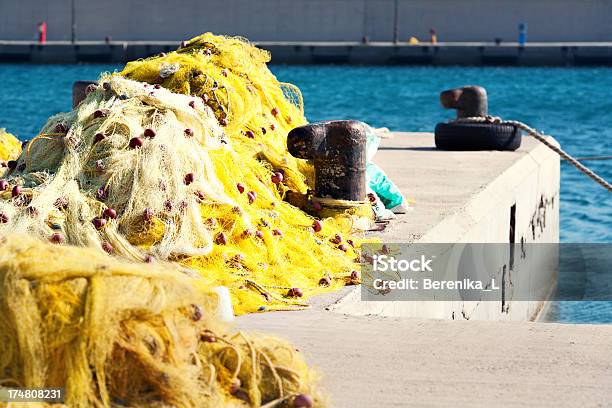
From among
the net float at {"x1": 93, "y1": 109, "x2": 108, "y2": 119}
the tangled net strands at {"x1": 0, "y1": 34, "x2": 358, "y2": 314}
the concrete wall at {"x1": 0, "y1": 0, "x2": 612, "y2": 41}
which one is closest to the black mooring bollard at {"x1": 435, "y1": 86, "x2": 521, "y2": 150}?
the tangled net strands at {"x1": 0, "y1": 34, "x2": 358, "y2": 314}

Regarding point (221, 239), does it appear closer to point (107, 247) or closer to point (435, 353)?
point (107, 247)

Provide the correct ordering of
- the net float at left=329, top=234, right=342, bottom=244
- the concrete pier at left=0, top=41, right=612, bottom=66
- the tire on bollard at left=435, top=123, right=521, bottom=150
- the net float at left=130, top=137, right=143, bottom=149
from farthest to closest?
the concrete pier at left=0, top=41, right=612, bottom=66
the tire on bollard at left=435, top=123, right=521, bottom=150
the net float at left=329, top=234, right=342, bottom=244
the net float at left=130, top=137, right=143, bottom=149

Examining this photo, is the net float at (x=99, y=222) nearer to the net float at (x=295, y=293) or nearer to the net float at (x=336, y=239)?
the net float at (x=295, y=293)

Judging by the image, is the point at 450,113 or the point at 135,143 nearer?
the point at 135,143

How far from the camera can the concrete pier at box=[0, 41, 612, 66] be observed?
57.0 m

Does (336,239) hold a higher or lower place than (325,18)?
higher

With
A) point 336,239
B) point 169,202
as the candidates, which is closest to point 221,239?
point 169,202

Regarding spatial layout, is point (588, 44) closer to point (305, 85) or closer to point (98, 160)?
point (305, 85)

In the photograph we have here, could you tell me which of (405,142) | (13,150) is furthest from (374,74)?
(13,150)

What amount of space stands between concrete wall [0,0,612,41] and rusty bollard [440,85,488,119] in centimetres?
4823

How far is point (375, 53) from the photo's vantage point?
189ft

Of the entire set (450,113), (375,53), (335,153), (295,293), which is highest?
(335,153)

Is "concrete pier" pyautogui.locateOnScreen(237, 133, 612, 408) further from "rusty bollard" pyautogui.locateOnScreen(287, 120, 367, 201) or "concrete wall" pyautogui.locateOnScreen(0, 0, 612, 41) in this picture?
"concrete wall" pyautogui.locateOnScreen(0, 0, 612, 41)

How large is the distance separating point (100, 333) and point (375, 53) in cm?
5471
